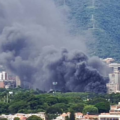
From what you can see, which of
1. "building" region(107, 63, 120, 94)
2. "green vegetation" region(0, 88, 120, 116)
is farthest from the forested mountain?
"green vegetation" region(0, 88, 120, 116)

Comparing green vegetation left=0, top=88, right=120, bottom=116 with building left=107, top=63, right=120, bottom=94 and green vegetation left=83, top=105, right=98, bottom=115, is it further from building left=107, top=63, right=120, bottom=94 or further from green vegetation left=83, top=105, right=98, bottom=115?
building left=107, top=63, right=120, bottom=94

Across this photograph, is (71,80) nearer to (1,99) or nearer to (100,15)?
(1,99)

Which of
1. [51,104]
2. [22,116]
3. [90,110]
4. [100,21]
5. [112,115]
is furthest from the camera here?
[100,21]

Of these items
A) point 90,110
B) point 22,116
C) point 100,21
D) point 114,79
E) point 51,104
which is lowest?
point 22,116

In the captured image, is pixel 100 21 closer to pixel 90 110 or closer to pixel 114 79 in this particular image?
pixel 114 79

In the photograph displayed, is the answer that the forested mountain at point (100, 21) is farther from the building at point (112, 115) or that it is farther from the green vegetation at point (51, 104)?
the building at point (112, 115)

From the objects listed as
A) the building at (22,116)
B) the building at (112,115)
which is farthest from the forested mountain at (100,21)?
the building at (22,116)

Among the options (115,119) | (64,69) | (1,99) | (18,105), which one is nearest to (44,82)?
(64,69)

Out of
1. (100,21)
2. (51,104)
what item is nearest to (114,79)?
(100,21)
